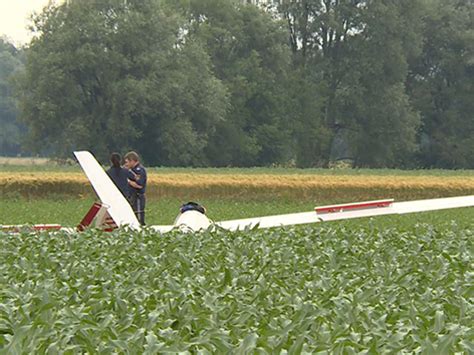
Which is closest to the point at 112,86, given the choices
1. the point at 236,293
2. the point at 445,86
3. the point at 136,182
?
the point at 445,86

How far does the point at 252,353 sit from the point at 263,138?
6990cm

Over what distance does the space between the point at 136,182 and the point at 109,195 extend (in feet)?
14.1

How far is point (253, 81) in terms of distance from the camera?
2955 inches

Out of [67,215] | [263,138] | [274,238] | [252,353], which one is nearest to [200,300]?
[252,353]

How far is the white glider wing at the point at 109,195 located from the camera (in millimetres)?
17062

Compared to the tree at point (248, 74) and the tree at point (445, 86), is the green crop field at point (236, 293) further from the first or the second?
the tree at point (445, 86)

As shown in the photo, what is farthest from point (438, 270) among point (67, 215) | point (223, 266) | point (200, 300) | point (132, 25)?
point (132, 25)

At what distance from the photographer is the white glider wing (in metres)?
17.1

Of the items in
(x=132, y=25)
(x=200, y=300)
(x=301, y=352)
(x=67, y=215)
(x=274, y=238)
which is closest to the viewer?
(x=301, y=352)

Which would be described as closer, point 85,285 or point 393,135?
point 85,285

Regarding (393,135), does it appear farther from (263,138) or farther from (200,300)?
(200,300)

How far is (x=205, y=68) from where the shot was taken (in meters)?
67.8

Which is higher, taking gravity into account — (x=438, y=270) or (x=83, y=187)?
(x=438, y=270)

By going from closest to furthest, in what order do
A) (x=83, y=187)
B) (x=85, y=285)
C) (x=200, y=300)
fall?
(x=200, y=300)
(x=85, y=285)
(x=83, y=187)
